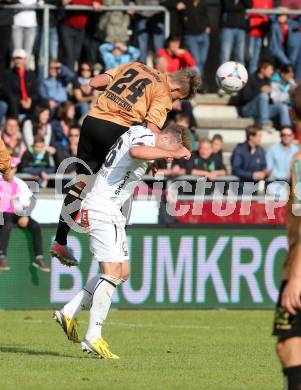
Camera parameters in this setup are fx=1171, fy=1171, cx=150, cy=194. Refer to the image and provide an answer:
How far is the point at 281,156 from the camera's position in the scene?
19828 mm

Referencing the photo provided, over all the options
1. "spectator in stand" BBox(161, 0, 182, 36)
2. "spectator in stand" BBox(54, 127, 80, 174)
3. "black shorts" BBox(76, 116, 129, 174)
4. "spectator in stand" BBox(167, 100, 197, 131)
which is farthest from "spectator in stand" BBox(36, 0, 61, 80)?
"black shorts" BBox(76, 116, 129, 174)

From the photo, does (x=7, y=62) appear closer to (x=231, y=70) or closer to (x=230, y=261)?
(x=230, y=261)

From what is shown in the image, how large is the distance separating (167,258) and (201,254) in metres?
0.52

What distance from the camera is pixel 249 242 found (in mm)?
17266

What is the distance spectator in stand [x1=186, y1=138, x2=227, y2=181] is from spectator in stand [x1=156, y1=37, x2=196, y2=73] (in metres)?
2.57

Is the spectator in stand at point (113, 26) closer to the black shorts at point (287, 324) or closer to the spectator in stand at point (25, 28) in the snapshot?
the spectator in stand at point (25, 28)

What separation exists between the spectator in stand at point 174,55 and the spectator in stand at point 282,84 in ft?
5.91

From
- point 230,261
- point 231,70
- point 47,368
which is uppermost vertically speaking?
point 231,70

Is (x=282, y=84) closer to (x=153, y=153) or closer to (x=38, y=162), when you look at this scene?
(x=38, y=162)

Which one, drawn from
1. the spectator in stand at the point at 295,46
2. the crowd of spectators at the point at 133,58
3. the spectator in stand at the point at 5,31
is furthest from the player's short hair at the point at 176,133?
the spectator in stand at the point at 295,46

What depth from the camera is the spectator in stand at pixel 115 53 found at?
21125mm

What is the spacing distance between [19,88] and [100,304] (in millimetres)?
10223

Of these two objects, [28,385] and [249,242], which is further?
[249,242]

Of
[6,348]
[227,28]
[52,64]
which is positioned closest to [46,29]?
[52,64]
